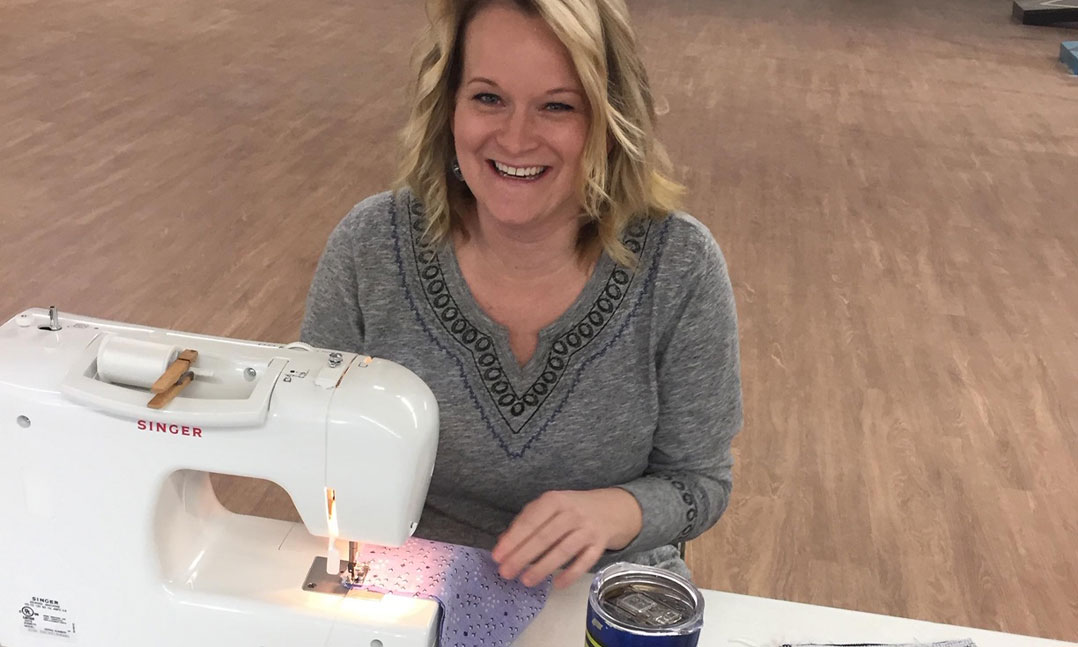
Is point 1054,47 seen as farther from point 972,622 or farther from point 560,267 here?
point 560,267

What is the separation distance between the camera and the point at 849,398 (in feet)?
11.7

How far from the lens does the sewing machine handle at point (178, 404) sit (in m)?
1.13

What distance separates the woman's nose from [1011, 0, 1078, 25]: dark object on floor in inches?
351

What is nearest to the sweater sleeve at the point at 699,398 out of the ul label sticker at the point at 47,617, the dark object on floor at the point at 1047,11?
the ul label sticker at the point at 47,617

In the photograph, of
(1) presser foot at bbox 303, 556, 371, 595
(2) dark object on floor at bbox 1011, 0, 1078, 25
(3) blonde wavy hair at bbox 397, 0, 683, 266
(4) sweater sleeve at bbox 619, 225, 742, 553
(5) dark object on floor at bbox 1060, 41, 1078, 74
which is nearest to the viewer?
(1) presser foot at bbox 303, 556, 371, 595

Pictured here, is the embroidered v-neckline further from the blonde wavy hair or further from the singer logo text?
the singer logo text

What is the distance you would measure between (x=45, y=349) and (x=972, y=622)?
2.18 meters

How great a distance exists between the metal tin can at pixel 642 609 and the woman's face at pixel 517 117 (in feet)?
1.78

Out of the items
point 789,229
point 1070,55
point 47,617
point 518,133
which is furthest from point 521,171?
point 1070,55

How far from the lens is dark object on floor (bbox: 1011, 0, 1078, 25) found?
9.17 meters

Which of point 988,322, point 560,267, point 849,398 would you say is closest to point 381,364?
point 560,267

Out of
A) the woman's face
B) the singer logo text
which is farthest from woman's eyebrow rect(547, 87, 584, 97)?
the singer logo text

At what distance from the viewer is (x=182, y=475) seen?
4.04ft

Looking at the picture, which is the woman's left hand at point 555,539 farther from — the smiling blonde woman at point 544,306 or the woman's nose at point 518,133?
the woman's nose at point 518,133
